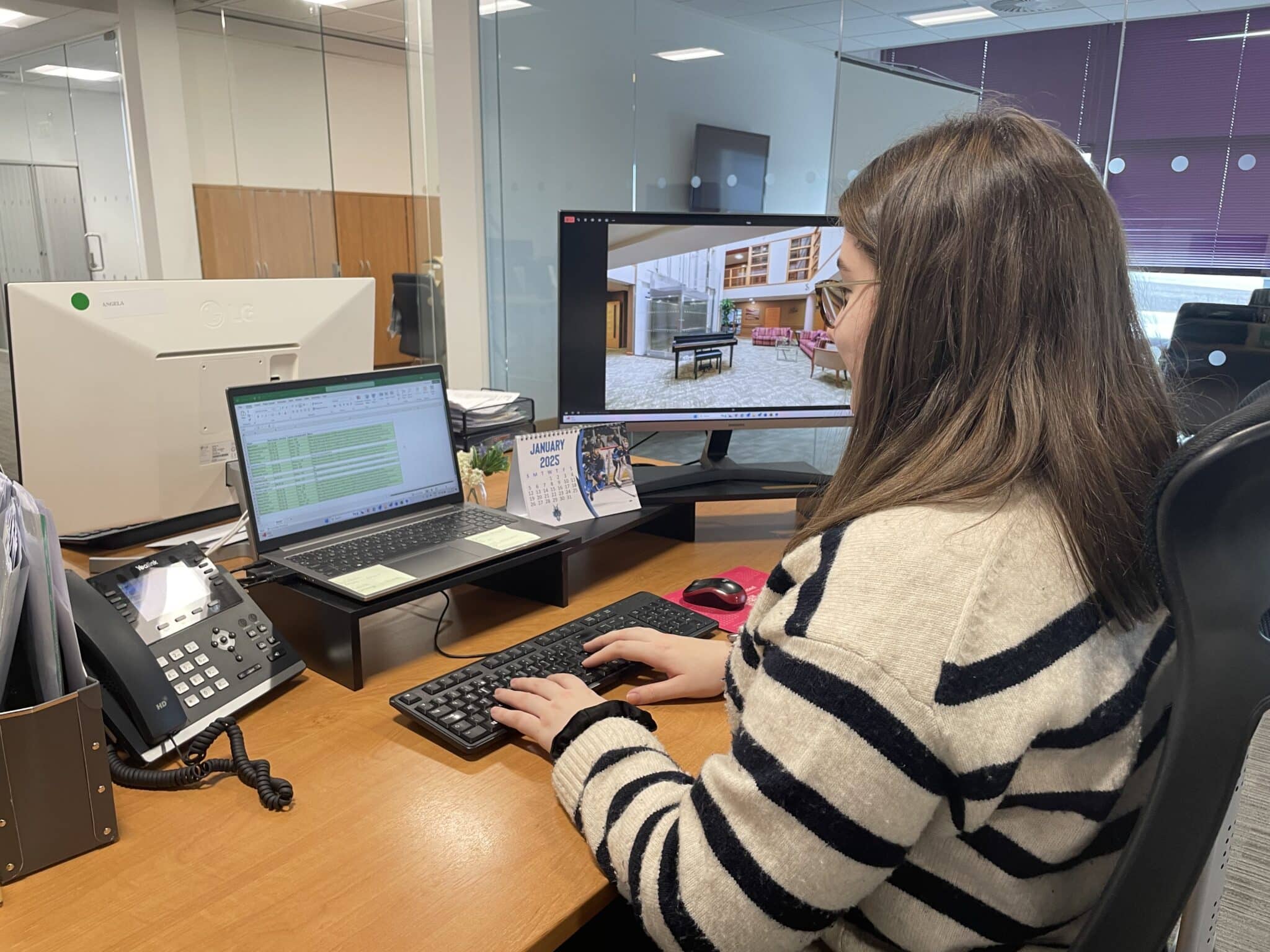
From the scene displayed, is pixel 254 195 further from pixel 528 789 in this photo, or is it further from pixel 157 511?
pixel 528 789

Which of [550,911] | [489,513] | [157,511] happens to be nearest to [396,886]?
[550,911]

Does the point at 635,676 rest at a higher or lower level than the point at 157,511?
lower

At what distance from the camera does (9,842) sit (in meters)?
0.79

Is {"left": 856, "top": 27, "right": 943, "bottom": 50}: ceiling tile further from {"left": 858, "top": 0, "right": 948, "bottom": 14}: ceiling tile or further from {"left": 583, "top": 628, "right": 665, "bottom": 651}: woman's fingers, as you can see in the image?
{"left": 583, "top": 628, "right": 665, "bottom": 651}: woman's fingers

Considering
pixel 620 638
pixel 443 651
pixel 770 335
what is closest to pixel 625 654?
pixel 620 638

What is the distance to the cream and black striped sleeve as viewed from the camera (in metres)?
0.61

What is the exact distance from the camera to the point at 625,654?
1187 millimetres

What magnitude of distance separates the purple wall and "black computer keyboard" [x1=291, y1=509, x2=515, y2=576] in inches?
112

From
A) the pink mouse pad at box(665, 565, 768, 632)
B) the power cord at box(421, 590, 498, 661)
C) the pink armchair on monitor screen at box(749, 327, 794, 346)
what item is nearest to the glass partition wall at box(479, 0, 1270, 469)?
the pink armchair on monitor screen at box(749, 327, 794, 346)

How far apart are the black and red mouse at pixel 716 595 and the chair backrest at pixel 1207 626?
88cm

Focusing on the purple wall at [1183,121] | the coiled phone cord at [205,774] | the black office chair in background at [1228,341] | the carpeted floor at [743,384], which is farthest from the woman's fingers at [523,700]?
the purple wall at [1183,121]

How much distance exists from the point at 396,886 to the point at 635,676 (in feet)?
1.56

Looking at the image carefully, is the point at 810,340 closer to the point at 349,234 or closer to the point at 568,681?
the point at 568,681

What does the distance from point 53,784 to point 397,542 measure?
1.88 ft
